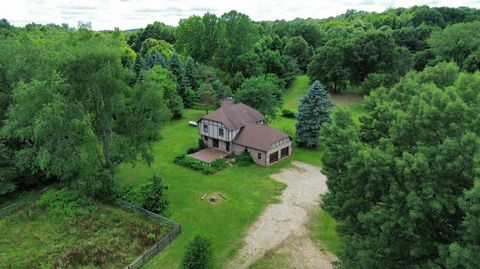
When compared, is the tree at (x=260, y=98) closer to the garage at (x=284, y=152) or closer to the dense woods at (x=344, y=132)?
the dense woods at (x=344, y=132)

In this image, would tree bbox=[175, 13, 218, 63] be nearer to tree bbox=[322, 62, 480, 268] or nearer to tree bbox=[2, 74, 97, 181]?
tree bbox=[2, 74, 97, 181]

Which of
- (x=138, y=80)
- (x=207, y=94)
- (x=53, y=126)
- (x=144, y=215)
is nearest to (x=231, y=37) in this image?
(x=207, y=94)

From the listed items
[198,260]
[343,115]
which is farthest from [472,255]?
[198,260]

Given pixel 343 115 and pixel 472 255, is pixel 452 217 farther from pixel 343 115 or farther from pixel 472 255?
pixel 343 115

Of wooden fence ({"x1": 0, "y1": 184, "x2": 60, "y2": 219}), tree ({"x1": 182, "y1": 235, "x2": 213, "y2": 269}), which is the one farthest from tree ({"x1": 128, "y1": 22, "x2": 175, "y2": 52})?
tree ({"x1": 182, "y1": 235, "x2": 213, "y2": 269})

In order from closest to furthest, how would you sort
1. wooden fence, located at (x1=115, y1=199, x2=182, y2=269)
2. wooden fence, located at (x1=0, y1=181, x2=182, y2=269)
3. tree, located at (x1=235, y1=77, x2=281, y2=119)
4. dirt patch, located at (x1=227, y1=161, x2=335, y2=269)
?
wooden fence, located at (x1=115, y1=199, x2=182, y2=269)
wooden fence, located at (x1=0, y1=181, x2=182, y2=269)
dirt patch, located at (x1=227, y1=161, x2=335, y2=269)
tree, located at (x1=235, y1=77, x2=281, y2=119)
